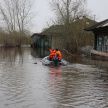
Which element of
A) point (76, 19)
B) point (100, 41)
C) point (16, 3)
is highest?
point (16, 3)

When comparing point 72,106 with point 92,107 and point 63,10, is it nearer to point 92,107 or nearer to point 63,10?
point 92,107

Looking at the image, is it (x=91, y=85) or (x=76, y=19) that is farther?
(x=76, y=19)

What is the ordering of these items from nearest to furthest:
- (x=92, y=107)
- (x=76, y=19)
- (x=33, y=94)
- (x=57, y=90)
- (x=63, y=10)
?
(x=92, y=107) < (x=33, y=94) < (x=57, y=90) < (x=76, y=19) < (x=63, y=10)

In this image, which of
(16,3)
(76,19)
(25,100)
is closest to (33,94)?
(25,100)

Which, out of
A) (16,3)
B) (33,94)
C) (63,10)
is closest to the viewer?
(33,94)

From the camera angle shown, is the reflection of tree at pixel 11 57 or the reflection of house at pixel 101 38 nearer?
the reflection of tree at pixel 11 57

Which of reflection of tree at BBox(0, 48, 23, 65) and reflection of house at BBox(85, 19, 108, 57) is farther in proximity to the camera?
reflection of house at BBox(85, 19, 108, 57)

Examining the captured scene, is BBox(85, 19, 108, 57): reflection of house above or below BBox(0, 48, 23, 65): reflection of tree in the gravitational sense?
above

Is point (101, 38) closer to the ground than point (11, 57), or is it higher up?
higher up

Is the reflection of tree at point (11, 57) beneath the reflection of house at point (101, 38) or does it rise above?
beneath

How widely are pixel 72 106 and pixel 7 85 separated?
390cm

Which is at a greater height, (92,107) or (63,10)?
(63,10)

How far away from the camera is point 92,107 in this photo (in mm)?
6211

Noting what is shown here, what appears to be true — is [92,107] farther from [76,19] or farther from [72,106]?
[76,19]
